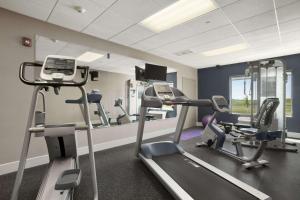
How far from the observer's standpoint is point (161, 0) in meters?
2.30

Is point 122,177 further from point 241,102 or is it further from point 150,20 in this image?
point 241,102

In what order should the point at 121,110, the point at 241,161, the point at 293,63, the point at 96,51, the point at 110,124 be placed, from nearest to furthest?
1. the point at 241,161
2. the point at 96,51
3. the point at 110,124
4. the point at 121,110
5. the point at 293,63

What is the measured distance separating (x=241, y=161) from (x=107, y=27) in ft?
11.5

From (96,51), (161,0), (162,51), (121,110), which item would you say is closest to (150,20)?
(161,0)

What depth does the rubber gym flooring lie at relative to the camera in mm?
1934

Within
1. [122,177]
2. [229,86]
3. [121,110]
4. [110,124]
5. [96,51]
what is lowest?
[122,177]

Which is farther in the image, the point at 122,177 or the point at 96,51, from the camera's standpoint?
the point at 96,51

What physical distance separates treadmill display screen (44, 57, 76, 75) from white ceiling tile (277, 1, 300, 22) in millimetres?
3103

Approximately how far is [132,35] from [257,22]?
2384 mm

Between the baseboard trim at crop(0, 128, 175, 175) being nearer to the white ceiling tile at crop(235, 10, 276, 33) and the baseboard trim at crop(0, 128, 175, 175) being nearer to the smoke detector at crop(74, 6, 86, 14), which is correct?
the smoke detector at crop(74, 6, 86, 14)

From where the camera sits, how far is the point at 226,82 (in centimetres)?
649

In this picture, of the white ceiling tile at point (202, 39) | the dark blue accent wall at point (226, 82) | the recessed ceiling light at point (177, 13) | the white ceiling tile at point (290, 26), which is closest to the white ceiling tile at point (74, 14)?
the recessed ceiling light at point (177, 13)

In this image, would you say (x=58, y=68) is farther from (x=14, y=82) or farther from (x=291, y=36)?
(x=291, y=36)

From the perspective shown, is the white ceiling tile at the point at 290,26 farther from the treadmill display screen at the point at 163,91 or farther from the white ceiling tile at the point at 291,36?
the treadmill display screen at the point at 163,91
